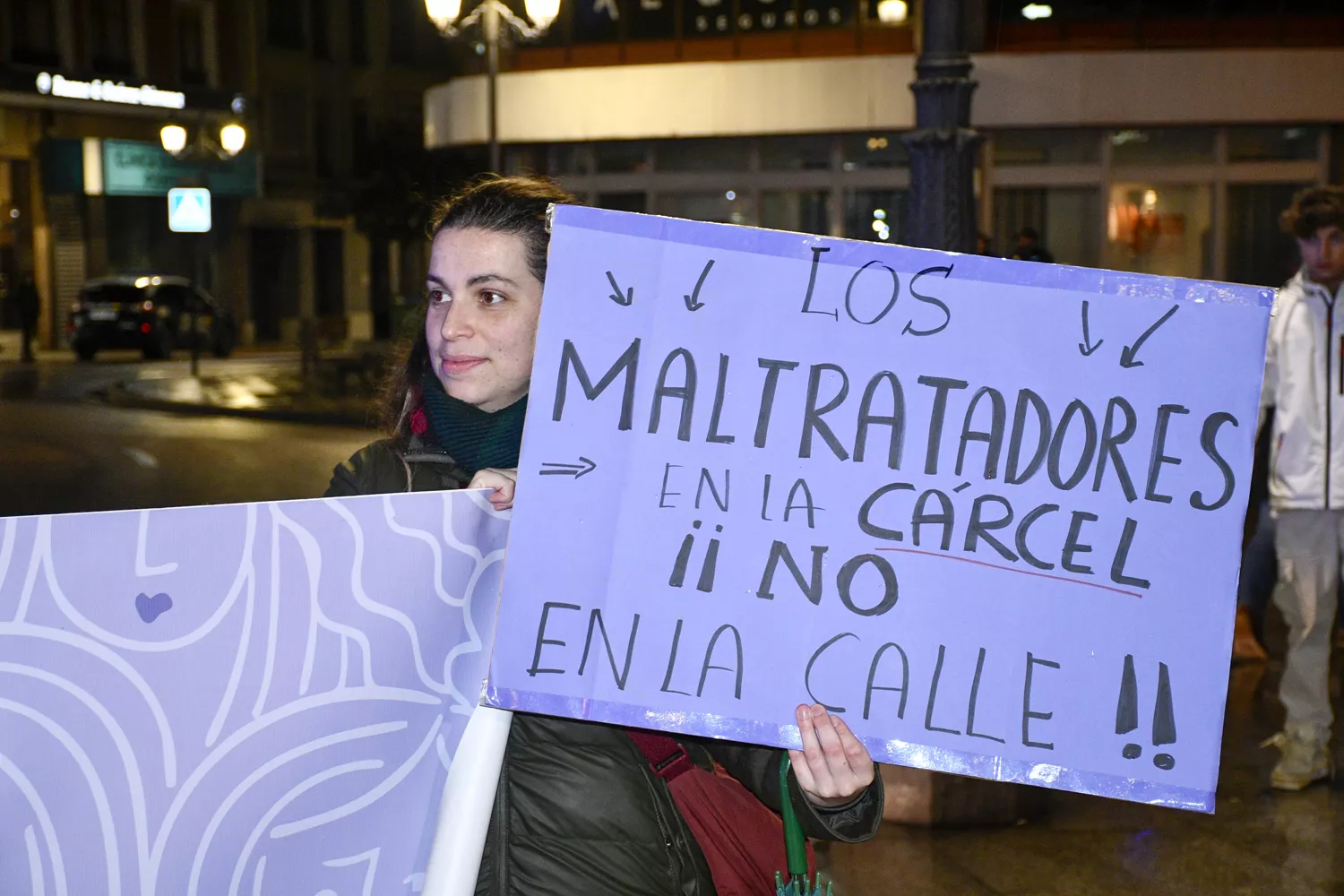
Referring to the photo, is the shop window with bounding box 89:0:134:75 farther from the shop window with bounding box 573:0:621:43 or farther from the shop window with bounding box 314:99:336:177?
the shop window with bounding box 573:0:621:43

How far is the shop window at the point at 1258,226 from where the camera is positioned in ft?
59.9

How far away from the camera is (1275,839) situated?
15.7ft

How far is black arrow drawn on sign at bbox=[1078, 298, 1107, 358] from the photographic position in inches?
72.6

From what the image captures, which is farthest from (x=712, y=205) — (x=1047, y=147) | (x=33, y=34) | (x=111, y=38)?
(x=33, y=34)

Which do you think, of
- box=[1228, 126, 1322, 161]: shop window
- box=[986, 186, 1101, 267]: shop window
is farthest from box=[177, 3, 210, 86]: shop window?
box=[1228, 126, 1322, 161]: shop window

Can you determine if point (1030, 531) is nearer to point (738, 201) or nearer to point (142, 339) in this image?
point (738, 201)

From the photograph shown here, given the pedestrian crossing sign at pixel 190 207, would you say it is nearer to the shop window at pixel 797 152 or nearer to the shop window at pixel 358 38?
the shop window at pixel 797 152

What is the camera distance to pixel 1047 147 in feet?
61.1

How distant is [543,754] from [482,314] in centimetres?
63

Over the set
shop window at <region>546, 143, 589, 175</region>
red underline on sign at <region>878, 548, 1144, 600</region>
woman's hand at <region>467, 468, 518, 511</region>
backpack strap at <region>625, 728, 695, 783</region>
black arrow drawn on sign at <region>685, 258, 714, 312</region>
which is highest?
shop window at <region>546, 143, 589, 175</region>

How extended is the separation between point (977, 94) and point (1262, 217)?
391cm

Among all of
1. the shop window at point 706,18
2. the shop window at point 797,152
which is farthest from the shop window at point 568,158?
the shop window at point 797,152

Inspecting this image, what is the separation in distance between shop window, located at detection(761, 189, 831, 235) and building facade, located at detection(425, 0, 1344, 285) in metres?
0.03

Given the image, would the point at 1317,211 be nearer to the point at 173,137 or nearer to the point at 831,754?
the point at 831,754
